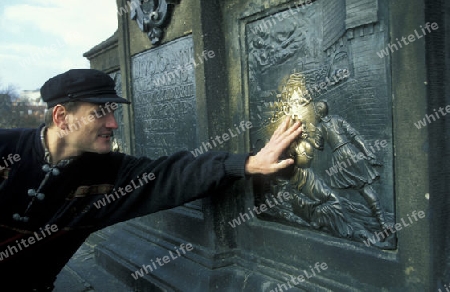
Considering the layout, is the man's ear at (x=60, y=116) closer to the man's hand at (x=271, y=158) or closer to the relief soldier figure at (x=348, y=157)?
the man's hand at (x=271, y=158)

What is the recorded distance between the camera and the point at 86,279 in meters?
3.79

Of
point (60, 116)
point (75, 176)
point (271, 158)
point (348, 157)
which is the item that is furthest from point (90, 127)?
point (348, 157)

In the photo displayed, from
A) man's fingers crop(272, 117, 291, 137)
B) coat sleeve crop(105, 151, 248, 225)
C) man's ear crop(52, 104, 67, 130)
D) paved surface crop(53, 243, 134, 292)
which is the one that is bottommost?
paved surface crop(53, 243, 134, 292)

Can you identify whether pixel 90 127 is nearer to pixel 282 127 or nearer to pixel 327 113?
pixel 282 127

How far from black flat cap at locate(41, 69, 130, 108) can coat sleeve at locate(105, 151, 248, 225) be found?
0.55 meters

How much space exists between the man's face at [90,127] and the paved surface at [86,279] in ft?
5.04

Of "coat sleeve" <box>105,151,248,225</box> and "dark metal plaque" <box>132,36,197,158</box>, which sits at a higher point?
"dark metal plaque" <box>132,36,197,158</box>

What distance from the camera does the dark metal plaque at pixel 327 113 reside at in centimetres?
214

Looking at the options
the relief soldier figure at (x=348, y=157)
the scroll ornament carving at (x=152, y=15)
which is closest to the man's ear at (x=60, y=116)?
the scroll ornament carving at (x=152, y=15)

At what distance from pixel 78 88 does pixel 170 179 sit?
81 centimetres

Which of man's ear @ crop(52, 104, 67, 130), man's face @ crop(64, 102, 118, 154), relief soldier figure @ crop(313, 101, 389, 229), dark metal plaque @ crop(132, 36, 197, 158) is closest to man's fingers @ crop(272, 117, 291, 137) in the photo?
relief soldier figure @ crop(313, 101, 389, 229)

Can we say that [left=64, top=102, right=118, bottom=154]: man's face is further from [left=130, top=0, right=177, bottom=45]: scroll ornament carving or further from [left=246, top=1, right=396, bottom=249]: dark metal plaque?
[left=130, top=0, right=177, bottom=45]: scroll ornament carving

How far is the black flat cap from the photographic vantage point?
7.90 ft

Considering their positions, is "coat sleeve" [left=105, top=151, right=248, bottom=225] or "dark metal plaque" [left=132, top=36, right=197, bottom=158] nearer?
"coat sleeve" [left=105, top=151, right=248, bottom=225]
